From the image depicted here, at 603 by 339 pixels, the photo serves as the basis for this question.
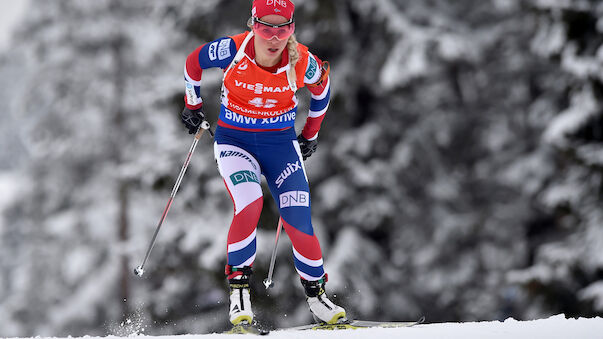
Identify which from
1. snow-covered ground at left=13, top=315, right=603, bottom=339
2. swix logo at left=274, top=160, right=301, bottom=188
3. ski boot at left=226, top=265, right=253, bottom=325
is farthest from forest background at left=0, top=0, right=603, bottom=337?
snow-covered ground at left=13, top=315, right=603, bottom=339

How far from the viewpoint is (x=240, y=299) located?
4605mm

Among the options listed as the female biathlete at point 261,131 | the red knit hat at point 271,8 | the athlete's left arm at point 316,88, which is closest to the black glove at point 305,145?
the athlete's left arm at point 316,88

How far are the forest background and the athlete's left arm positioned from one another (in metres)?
3.79

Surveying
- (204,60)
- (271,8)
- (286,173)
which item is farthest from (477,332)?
(204,60)

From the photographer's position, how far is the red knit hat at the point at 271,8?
174 inches

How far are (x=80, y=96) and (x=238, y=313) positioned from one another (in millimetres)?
14686

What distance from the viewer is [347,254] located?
1095cm

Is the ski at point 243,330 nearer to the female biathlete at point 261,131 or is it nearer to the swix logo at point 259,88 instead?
the female biathlete at point 261,131

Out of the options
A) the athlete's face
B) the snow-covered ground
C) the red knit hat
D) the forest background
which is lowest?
the snow-covered ground

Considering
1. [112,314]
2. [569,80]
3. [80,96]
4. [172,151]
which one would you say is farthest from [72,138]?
[569,80]

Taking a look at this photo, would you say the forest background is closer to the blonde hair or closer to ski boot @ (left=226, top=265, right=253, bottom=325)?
ski boot @ (left=226, top=265, right=253, bottom=325)

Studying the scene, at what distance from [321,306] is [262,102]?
4.83 ft

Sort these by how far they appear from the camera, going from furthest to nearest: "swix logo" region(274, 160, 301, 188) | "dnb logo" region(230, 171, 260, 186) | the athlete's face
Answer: "swix logo" region(274, 160, 301, 188), "dnb logo" region(230, 171, 260, 186), the athlete's face

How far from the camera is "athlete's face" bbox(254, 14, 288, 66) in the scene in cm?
441
